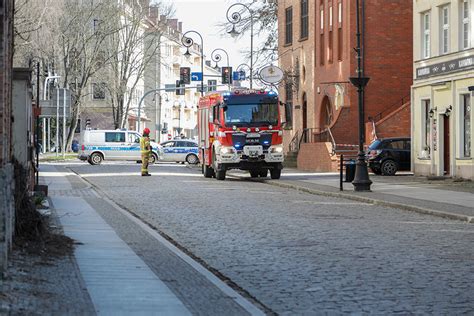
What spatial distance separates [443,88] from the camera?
39.2 m

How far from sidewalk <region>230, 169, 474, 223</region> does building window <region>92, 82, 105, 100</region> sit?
51.1 meters

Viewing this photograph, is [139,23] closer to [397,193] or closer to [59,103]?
[59,103]

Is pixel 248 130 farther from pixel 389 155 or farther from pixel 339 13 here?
pixel 339 13

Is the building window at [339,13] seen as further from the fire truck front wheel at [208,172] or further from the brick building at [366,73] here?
the fire truck front wheel at [208,172]

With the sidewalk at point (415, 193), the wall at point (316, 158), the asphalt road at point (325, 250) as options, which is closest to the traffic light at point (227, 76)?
the wall at point (316, 158)

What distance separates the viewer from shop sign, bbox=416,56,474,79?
36375mm

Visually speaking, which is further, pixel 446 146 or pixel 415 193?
pixel 446 146

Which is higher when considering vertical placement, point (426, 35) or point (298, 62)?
point (298, 62)

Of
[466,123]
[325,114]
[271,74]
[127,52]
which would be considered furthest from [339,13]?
[127,52]

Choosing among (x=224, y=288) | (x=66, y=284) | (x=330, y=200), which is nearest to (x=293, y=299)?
(x=224, y=288)

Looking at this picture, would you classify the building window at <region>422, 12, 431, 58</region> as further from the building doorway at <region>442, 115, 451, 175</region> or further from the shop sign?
the building doorway at <region>442, 115, 451, 175</region>

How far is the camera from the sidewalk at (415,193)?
2281cm

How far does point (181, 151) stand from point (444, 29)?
27.9 metres

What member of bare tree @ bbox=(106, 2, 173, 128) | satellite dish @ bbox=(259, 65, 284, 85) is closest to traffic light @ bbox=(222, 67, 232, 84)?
bare tree @ bbox=(106, 2, 173, 128)
